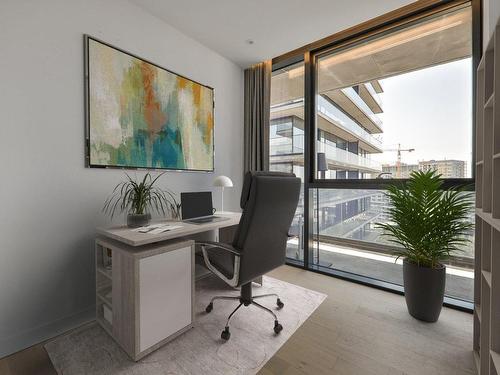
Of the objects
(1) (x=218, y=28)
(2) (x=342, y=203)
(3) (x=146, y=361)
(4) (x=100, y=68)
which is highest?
(1) (x=218, y=28)

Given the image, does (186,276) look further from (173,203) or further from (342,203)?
(342,203)

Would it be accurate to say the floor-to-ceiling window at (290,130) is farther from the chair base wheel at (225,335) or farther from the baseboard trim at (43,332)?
the baseboard trim at (43,332)

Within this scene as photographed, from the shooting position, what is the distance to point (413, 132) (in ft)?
7.45

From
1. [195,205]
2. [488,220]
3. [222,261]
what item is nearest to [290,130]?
[195,205]

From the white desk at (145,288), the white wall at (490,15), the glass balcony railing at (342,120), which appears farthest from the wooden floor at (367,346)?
the white wall at (490,15)

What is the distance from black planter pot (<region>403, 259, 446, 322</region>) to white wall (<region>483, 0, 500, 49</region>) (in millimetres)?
1680

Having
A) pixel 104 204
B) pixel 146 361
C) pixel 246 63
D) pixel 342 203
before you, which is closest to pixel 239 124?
pixel 246 63

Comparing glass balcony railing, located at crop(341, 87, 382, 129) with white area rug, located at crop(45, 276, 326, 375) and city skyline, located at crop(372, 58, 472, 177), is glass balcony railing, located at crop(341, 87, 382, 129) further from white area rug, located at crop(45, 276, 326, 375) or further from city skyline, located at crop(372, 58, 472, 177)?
white area rug, located at crop(45, 276, 326, 375)

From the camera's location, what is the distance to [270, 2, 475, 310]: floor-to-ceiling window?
2.06 m

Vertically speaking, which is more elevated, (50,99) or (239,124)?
(239,124)

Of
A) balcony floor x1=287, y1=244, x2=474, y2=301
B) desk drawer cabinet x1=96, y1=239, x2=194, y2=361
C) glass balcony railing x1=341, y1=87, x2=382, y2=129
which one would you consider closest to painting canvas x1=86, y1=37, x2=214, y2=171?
desk drawer cabinet x1=96, y1=239, x2=194, y2=361

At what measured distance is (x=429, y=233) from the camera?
1772 millimetres

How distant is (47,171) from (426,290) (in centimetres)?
300

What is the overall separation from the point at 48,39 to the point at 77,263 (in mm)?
1669
